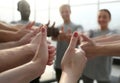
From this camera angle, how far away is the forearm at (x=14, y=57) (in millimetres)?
863

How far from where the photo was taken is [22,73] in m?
0.73

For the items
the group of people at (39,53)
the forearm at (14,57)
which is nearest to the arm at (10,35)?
the group of people at (39,53)

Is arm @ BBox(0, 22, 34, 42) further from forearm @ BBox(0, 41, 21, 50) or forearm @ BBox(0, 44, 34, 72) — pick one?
forearm @ BBox(0, 44, 34, 72)

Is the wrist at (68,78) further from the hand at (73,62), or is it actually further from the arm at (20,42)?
the arm at (20,42)

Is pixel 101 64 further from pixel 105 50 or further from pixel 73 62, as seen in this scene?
pixel 73 62

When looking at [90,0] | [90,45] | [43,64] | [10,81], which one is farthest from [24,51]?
[90,0]

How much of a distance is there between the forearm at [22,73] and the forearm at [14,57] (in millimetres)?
123

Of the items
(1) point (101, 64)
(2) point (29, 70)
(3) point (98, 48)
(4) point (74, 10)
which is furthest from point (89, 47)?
(4) point (74, 10)

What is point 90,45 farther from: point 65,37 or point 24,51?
point 65,37

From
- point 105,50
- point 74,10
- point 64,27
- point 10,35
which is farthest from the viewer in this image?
point 74,10

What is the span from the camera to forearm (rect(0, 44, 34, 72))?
0.86 m

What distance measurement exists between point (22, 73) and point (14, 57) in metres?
0.19

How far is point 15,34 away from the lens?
1273 mm

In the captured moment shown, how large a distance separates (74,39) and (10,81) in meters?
0.38
